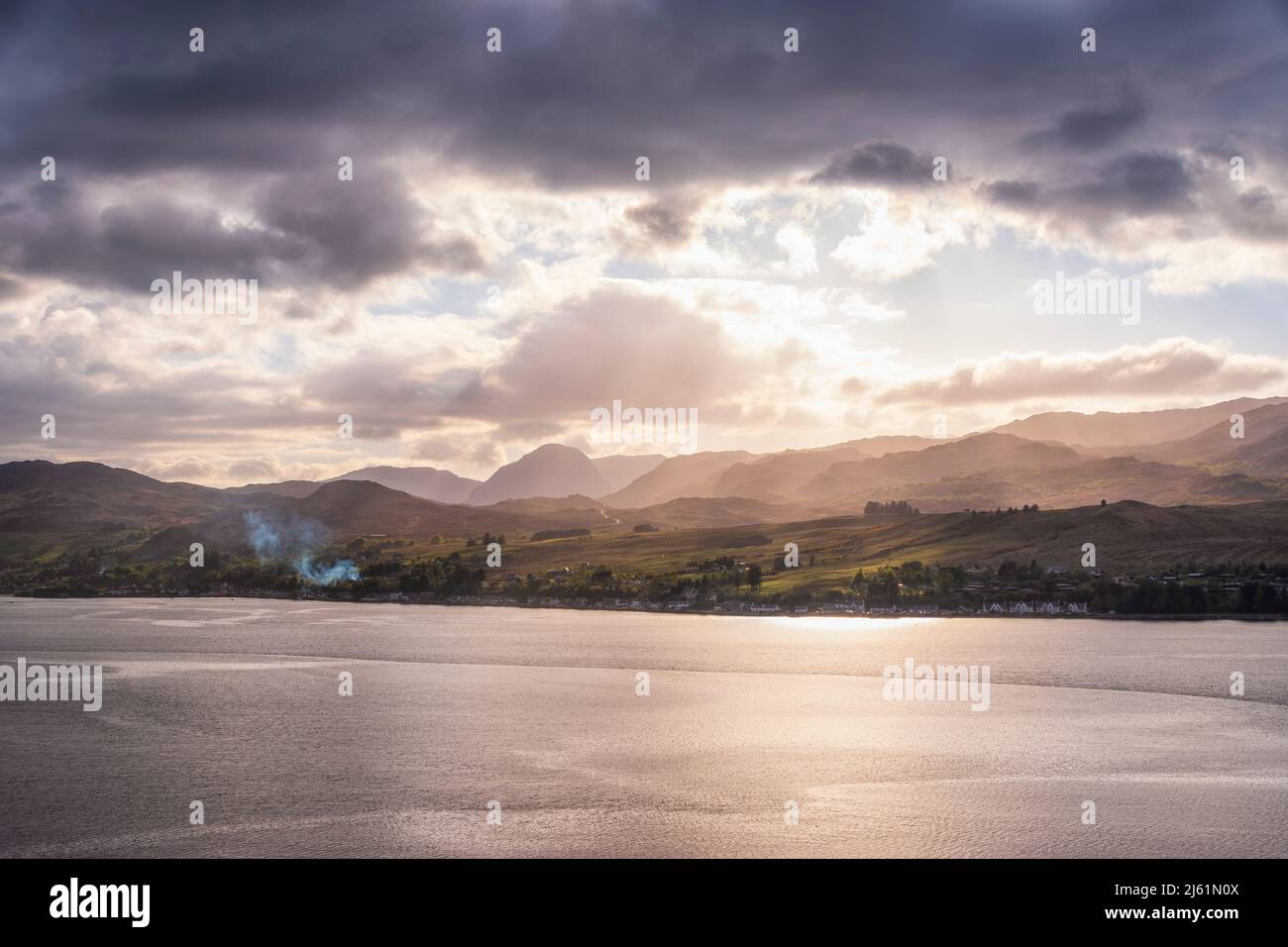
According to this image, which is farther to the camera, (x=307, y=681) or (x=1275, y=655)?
(x=1275, y=655)

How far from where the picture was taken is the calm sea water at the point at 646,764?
63.3 metres

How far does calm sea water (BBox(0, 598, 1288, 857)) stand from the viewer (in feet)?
208

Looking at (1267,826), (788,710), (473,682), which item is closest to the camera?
(1267,826)

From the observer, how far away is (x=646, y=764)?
8575 cm

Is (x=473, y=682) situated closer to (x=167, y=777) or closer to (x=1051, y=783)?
(x=167, y=777)

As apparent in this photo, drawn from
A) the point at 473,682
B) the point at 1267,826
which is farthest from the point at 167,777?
the point at 1267,826

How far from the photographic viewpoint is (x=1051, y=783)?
259 ft
